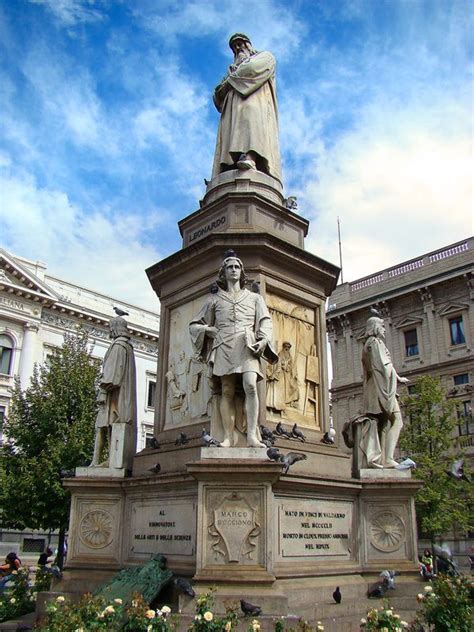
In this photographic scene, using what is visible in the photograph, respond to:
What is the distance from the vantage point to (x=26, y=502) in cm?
2464

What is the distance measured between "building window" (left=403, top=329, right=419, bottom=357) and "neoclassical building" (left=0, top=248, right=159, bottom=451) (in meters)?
17.5

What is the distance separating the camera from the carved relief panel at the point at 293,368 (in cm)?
980

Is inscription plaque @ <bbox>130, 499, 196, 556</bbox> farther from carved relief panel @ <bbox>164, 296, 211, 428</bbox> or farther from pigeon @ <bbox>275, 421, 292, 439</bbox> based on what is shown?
pigeon @ <bbox>275, 421, 292, 439</bbox>

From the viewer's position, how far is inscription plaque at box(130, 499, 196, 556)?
26.9ft

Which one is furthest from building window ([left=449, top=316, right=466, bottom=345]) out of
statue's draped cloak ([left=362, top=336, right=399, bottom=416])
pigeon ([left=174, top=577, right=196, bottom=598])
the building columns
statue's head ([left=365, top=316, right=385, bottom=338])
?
pigeon ([left=174, top=577, right=196, bottom=598])

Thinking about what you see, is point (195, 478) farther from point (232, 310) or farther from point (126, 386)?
point (126, 386)

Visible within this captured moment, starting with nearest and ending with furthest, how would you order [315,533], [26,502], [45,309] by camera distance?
[315,533]
[26,502]
[45,309]

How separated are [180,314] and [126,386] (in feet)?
5.20

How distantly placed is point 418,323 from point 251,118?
3090 centimetres

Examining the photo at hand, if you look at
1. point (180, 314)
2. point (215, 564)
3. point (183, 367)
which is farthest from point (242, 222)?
point (215, 564)

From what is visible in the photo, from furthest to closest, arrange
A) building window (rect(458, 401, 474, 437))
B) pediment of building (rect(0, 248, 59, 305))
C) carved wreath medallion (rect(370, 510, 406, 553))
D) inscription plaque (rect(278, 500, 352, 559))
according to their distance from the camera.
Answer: pediment of building (rect(0, 248, 59, 305)) < building window (rect(458, 401, 474, 437)) < carved wreath medallion (rect(370, 510, 406, 553)) < inscription plaque (rect(278, 500, 352, 559))

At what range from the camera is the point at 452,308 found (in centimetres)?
3881

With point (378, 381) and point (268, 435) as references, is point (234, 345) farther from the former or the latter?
point (378, 381)

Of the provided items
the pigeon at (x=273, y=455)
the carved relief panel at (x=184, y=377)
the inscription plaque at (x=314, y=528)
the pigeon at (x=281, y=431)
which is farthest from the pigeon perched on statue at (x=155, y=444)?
the pigeon at (x=273, y=455)
